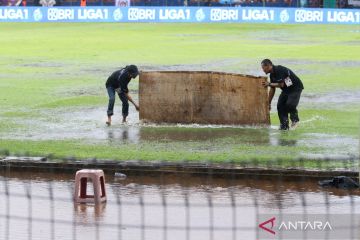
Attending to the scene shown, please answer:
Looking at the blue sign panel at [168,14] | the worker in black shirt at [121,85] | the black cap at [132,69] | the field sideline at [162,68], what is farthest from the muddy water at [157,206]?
the blue sign panel at [168,14]

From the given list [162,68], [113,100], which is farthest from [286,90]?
[162,68]

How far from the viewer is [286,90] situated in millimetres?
21625

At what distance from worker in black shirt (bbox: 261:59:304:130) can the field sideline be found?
0.40 m

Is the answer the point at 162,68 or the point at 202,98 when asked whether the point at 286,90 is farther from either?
the point at 162,68

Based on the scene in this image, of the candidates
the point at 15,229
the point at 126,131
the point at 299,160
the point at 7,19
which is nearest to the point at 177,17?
the point at 7,19

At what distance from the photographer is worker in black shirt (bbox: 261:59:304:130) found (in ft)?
69.8

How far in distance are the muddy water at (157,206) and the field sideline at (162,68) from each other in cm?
227

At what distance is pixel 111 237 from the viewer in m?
12.5

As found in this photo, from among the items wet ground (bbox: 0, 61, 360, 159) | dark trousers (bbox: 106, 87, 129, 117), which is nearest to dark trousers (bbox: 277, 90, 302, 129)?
wet ground (bbox: 0, 61, 360, 159)

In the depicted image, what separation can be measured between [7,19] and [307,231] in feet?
170

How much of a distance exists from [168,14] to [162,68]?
2697 cm

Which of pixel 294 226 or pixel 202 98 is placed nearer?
pixel 294 226

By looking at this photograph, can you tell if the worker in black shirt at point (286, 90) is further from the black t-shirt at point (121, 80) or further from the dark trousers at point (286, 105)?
the black t-shirt at point (121, 80)

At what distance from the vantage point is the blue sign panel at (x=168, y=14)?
60.6m
